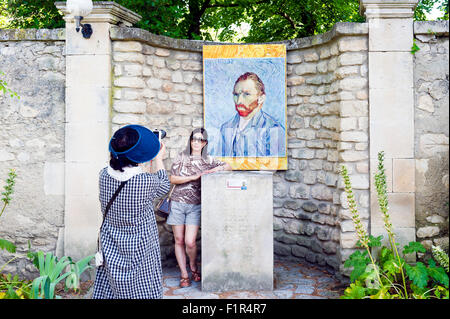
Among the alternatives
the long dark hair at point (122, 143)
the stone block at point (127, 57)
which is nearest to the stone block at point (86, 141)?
the stone block at point (127, 57)

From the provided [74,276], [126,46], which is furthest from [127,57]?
[74,276]

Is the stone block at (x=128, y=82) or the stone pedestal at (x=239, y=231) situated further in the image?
the stone block at (x=128, y=82)

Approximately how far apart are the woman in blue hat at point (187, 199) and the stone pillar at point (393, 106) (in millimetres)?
1679

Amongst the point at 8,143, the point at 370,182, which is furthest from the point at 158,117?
the point at 370,182

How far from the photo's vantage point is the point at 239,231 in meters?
4.06

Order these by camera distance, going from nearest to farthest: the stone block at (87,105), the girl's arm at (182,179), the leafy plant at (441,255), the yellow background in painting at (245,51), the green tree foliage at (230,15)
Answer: the leafy plant at (441,255) → the girl's arm at (182,179) → the stone block at (87,105) → the yellow background in painting at (245,51) → the green tree foliage at (230,15)

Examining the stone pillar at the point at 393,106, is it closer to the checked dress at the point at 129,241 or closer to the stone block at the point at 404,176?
the stone block at the point at 404,176

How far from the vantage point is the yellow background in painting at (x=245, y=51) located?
5.27m

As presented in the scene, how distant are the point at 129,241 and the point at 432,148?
10.9ft

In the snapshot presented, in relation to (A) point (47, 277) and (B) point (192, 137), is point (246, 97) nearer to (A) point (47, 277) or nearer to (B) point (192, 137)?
(B) point (192, 137)

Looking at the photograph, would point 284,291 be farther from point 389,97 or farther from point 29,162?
point 29,162

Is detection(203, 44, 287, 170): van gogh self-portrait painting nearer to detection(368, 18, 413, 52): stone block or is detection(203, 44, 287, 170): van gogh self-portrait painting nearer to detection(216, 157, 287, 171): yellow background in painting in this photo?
detection(216, 157, 287, 171): yellow background in painting

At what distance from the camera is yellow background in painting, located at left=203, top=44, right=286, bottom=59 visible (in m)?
5.27

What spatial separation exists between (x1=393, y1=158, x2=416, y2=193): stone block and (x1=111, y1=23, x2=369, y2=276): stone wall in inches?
12.1
